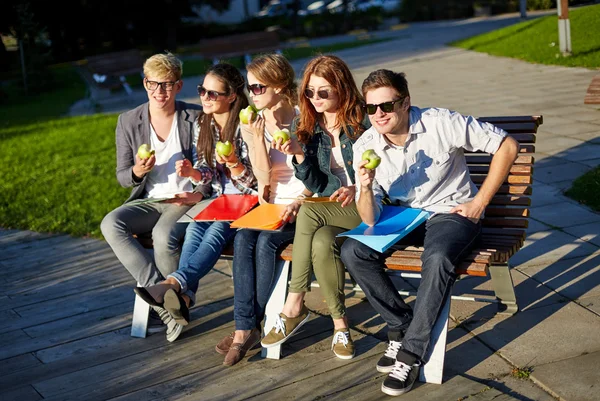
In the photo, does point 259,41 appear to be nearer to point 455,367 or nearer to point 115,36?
point 115,36

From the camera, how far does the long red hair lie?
175 inches

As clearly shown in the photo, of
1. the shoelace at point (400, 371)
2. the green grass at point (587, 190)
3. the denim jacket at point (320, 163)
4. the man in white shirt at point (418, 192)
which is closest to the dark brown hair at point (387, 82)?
the man in white shirt at point (418, 192)

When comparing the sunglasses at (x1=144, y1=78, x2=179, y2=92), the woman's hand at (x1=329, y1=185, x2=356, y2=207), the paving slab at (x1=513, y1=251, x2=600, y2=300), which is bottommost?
the paving slab at (x1=513, y1=251, x2=600, y2=300)

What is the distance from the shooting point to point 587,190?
258 inches

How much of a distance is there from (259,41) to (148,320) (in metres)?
16.0

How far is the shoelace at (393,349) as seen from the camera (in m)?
4.05

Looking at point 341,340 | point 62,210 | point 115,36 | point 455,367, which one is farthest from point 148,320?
point 115,36

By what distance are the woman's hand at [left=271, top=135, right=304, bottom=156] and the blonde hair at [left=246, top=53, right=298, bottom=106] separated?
39 centimetres

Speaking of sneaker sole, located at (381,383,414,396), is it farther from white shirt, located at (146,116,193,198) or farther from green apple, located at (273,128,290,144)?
white shirt, located at (146,116,193,198)

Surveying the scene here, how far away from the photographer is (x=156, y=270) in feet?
15.7

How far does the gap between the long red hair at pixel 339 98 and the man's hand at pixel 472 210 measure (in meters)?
0.74

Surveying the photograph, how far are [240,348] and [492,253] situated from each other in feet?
4.61

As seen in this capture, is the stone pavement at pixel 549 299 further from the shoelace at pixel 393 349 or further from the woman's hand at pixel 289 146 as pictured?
the woman's hand at pixel 289 146

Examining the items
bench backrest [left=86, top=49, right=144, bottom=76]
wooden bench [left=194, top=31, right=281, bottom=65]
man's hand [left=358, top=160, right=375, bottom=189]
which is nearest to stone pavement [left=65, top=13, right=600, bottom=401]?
man's hand [left=358, top=160, right=375, bottom=189]
